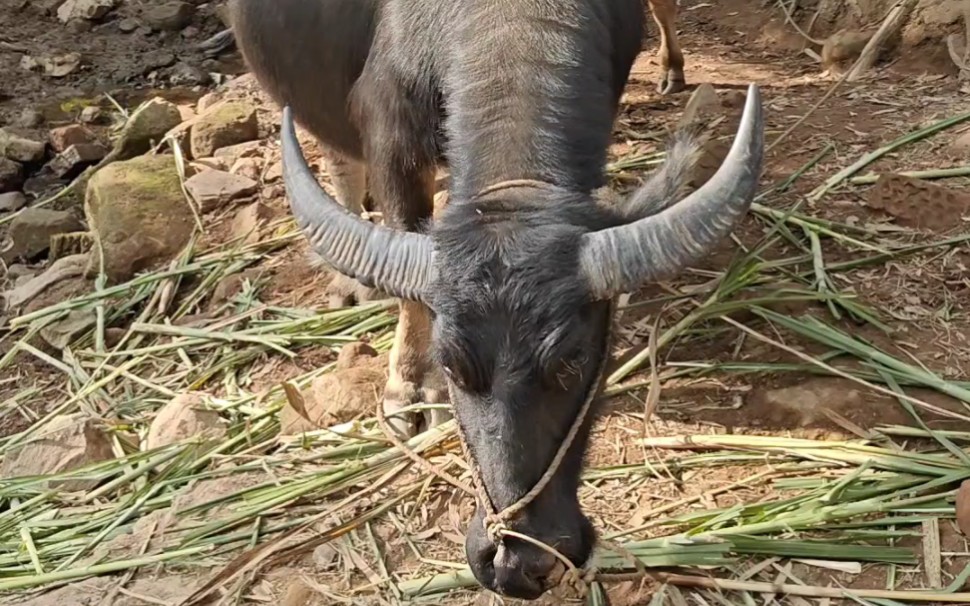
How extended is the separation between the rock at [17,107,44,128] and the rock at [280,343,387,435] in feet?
18.3

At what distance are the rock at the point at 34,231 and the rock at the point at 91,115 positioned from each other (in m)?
2.10

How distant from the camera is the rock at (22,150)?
8125mm

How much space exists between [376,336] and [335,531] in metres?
1.48

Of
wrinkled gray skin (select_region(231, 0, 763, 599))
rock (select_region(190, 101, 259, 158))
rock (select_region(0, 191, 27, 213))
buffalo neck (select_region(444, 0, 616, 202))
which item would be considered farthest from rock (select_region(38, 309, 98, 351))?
buffalo neck (select_region(444, 0, 616, 202))

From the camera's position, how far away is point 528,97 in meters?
3.17

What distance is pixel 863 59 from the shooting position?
636 centimetres

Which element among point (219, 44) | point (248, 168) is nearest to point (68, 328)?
point (248, 168)

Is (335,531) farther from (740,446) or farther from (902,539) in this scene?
(902,539)

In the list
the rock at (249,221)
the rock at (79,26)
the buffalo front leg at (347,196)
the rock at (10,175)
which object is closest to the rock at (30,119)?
the rock at (10,175)

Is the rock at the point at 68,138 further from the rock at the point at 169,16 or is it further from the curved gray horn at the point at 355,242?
the curved gray horn at the point at 355,242

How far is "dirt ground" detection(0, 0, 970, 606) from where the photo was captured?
3707 millimetres

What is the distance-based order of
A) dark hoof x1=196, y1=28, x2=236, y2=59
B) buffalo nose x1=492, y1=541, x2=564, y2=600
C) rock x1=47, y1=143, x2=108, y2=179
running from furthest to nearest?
dark hoof x1=196, y1=28, x2=236, y2=59 → rock x1=47, y1=143, x2=108, y2=179 → buffalo nose x1=492, y1=541, x2=564, y2=600

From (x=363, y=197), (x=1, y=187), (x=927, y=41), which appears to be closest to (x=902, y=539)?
(x=363, y=197)

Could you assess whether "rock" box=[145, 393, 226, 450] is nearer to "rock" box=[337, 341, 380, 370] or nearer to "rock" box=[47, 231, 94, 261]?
"rock" box=[337, 341, 380, 370]
